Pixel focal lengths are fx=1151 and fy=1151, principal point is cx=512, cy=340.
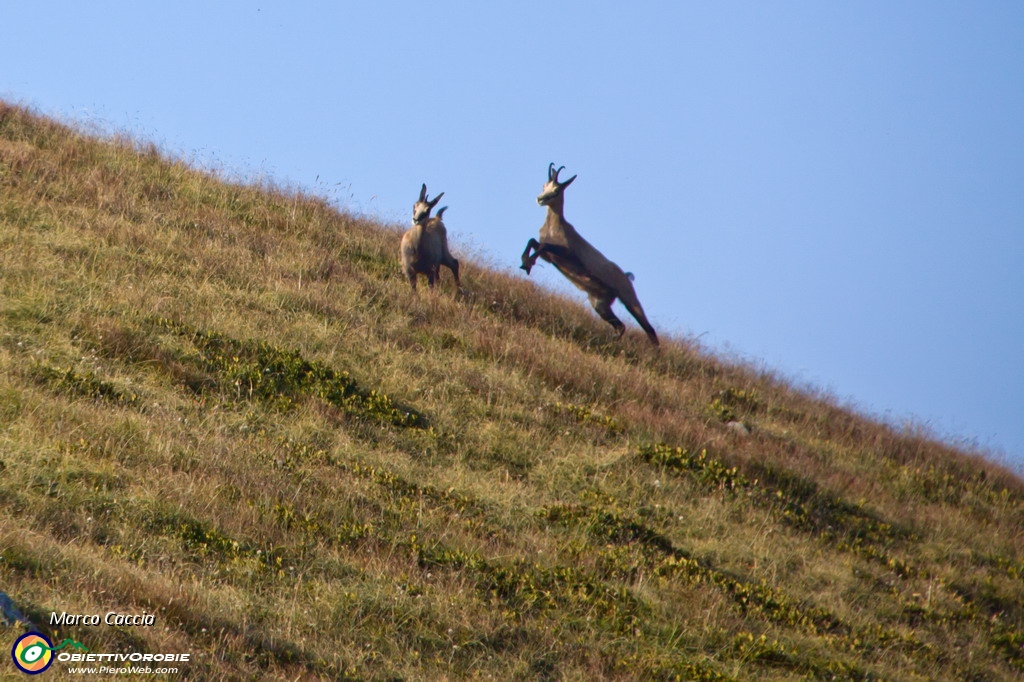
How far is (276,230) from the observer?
54.0 ft

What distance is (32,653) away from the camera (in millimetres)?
5641

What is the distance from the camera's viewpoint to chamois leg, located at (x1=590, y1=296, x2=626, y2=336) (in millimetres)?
17327

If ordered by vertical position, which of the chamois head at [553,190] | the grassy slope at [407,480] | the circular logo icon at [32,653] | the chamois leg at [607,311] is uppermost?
the chamois head at [553,190]

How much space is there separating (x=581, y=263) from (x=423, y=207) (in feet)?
9.59

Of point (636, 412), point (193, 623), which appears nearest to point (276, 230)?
point (636, 412)

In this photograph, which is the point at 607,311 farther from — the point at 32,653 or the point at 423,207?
the point at 32,653

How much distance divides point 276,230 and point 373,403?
5753 mm

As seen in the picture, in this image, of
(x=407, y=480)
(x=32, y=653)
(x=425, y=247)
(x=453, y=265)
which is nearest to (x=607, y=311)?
(x=453, y=265)

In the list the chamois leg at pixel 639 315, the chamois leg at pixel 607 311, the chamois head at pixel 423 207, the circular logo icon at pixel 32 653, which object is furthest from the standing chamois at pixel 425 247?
the circular logo icon at pixel 32 653

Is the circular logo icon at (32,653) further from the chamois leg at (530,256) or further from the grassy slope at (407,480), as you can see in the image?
the chamois leg at (530,256)

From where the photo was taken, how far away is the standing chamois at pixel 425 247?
1591 centimetres

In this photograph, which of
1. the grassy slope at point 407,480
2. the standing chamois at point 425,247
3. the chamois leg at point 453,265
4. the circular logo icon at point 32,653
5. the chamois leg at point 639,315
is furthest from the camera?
the chamois leg at point 639,315

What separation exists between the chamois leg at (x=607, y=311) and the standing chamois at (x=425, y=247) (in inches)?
92.1

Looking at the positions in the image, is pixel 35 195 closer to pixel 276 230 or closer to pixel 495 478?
pixel 276 230
